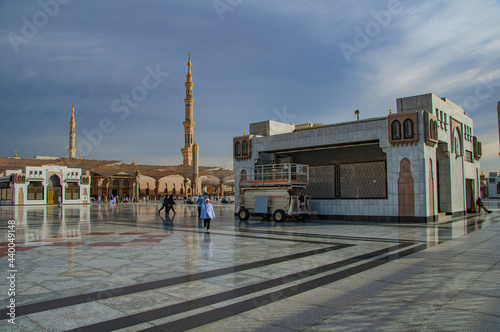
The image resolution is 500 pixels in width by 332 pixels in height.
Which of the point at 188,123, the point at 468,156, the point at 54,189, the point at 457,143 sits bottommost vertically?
the point at 54,189

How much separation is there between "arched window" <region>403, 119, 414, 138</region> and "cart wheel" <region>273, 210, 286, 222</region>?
303 inches

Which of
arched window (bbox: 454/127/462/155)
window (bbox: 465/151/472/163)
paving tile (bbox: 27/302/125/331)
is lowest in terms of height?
paving tile (bbox: 27/302/125/331)

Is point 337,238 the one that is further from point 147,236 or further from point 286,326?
point 286,326

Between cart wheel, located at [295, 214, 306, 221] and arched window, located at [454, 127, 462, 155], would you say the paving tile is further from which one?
arched window, located at [454, 127, 462, 155]

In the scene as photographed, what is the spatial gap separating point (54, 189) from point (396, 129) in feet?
176

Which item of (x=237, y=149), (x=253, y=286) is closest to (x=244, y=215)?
(x=237, y=149)

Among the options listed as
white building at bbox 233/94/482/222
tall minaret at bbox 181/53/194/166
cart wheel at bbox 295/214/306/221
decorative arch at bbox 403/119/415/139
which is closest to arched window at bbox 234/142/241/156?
white building at bbox 233/94/482/222

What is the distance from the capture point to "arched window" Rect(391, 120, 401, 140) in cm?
1927

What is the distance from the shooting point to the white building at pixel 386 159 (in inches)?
744

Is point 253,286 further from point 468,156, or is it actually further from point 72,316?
point 468,156

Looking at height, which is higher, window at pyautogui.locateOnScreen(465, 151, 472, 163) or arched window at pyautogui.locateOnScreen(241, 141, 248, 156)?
arched window at pyautogui.locateOnScreen(241, 141, 248, 156)

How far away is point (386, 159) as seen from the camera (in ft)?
65.8

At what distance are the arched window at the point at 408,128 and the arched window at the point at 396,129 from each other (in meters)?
0.32

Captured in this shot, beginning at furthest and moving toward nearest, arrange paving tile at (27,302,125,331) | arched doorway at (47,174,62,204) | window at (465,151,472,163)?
arched doorway at (47,174,62,204) < window at (465,151,472,163) < paving tile at (27,302,125,331)
